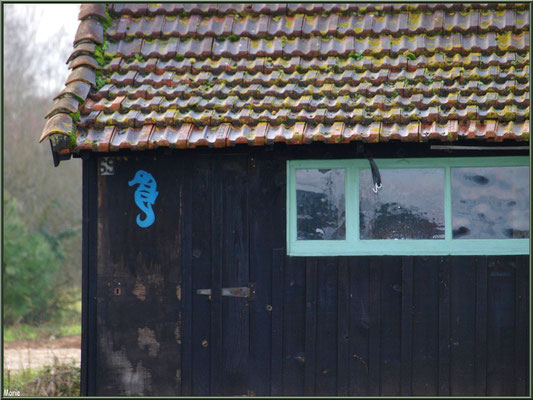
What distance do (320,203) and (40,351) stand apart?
33.5ft

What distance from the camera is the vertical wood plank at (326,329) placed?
827 cm

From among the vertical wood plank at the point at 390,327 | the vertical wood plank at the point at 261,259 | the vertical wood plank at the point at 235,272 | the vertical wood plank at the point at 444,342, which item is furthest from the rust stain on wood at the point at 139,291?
the vertical wood plank at the point at 444,342

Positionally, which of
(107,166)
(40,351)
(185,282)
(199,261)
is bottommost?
(40,351)

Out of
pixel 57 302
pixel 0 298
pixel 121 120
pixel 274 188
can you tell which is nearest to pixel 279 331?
pixel 274 188

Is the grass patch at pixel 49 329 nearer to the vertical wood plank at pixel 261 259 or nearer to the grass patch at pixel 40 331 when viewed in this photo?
the grass patch at pixel 40 331

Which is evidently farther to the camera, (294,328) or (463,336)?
(294,328)

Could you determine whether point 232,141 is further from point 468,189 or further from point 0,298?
point 0,298

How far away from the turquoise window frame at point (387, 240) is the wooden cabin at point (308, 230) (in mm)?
15

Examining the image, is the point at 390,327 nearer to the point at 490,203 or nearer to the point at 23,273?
the point at 490,203

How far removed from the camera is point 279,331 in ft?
27.3

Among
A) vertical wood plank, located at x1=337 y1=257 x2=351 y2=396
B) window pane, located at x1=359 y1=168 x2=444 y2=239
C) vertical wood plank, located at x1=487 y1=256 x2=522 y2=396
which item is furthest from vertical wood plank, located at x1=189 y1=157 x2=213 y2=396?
vertical wood plank, located at x1=487 y1=256 x2=522 y2=396

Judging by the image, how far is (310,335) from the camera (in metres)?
8.30

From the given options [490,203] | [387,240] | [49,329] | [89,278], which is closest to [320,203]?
[387,240]

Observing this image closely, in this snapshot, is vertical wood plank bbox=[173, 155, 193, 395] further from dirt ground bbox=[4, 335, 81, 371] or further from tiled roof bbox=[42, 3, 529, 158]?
dirt ground bbox=[4, 335, 81, 371]
